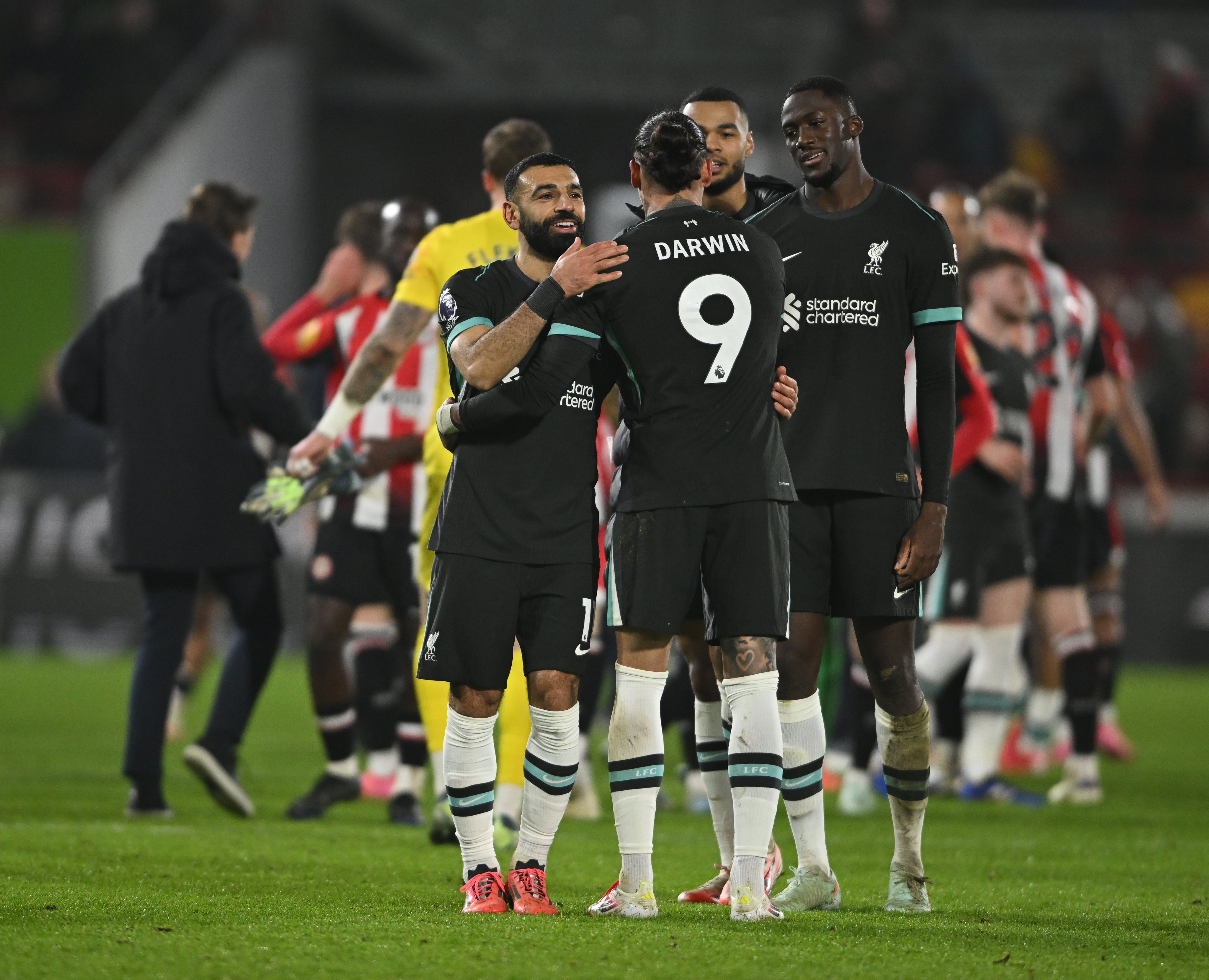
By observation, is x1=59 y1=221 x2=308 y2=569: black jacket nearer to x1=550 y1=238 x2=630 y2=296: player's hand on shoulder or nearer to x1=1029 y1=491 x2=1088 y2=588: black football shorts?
x1=550 y1=238 x2=630 y2=296: player's hand on shoulder

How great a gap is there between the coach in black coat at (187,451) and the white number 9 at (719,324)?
2866mm

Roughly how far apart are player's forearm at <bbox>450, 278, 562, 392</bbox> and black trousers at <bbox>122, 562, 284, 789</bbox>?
9.10 feet

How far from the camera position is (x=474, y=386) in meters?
4.38

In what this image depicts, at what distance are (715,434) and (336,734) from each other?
3.21 m

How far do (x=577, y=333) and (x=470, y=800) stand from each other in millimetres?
1216

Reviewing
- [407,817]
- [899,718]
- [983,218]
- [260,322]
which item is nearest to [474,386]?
[899,718]

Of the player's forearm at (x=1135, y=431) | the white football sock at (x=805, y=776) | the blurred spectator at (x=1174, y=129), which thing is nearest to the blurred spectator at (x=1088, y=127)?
the blurred spectator at (x=1174, y=129)

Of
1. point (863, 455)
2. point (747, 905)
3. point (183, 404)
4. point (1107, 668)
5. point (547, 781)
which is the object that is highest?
point (183, 404)

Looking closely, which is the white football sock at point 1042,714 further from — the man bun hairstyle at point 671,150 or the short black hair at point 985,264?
the man bun hairstyle at point 671,150

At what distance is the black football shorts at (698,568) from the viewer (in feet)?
13.9

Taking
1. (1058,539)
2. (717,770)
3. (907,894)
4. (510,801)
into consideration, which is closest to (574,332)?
(717,770)

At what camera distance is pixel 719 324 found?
13.9 feet

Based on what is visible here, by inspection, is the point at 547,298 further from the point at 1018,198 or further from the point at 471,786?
the point at 1018,198

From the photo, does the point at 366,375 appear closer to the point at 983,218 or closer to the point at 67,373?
the point at 67,373
